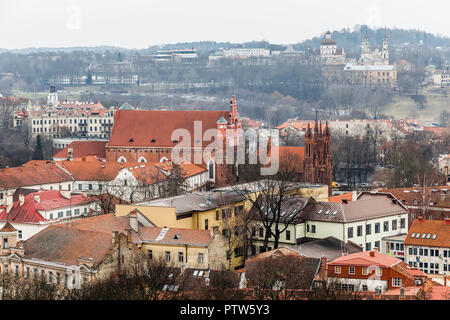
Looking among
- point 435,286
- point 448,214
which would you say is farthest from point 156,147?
point 435,286

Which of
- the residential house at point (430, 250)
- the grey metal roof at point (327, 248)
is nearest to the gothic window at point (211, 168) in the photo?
the residential house at point (430, 250)

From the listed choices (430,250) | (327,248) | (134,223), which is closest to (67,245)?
(134,223)

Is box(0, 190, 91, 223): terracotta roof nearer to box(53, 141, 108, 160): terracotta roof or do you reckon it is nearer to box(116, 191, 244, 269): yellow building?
box(116, 191, 244, 269): yellow building

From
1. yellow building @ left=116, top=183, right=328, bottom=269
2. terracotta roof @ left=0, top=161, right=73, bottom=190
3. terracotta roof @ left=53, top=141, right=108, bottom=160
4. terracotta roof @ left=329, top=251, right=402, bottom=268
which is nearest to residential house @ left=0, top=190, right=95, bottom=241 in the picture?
yellow building @ left=116, top=183, right=328, bottom=269

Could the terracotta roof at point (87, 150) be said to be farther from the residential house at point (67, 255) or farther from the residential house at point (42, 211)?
the residential house at point (67, 255)

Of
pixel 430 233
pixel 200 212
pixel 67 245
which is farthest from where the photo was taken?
pixel 430 233

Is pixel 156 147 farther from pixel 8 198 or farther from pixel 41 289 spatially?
pixel 41 289

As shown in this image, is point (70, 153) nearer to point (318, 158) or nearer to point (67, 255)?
point (318, 158)
